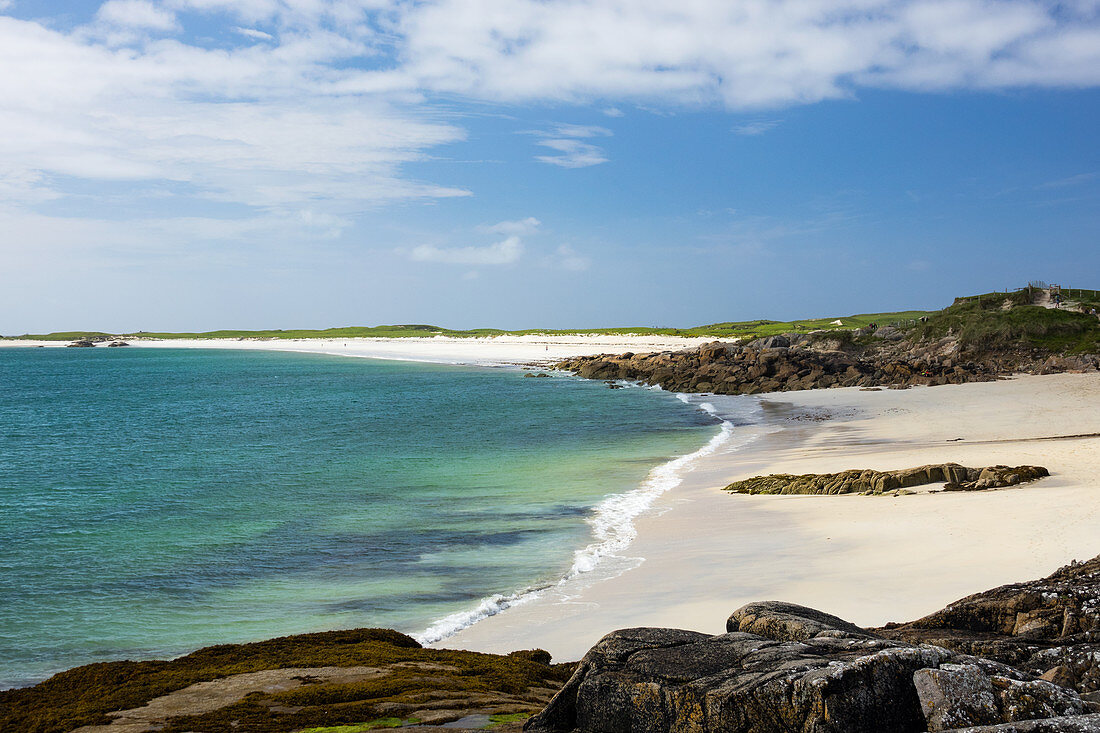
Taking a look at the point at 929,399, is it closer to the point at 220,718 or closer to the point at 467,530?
the point at 467,530

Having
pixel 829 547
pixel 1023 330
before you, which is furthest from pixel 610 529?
pixel 1023 330

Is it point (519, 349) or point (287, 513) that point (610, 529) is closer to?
point (287, 513)

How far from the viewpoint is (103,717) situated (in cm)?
745

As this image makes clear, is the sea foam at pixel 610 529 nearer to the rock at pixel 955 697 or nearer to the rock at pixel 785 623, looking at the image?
the rock at pixel 785 623

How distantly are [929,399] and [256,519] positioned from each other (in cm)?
3838

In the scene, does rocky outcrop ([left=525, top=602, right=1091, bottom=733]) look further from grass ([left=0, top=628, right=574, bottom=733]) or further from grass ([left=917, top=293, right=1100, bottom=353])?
grass ([left=917, top=293, right=1100, bottom=353])

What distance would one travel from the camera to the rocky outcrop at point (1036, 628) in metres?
5.39

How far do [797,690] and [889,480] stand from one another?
17.6 m

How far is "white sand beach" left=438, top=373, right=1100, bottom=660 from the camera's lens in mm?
11766

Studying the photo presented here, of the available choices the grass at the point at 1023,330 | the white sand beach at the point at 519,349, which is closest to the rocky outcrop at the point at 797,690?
the grass at the point at 1023,330

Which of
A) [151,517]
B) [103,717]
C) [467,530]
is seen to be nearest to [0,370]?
[151,517]

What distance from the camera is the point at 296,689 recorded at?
7758 mm

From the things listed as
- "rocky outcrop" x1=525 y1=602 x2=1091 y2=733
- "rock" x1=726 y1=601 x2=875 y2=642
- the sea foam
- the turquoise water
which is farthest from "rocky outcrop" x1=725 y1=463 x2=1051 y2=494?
"rocky outcrop" x1=525 y1=602 x2=1091 y2=733

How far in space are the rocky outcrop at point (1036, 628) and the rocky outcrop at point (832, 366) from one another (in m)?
49.4
